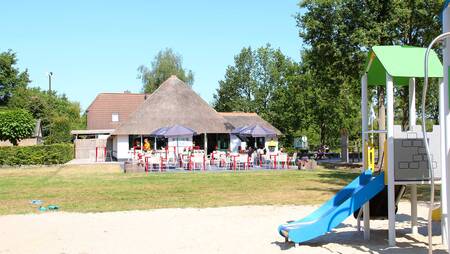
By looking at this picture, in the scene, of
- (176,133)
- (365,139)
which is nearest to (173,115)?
(176,133)

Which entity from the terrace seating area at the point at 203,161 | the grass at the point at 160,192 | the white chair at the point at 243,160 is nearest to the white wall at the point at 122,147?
the terrace seating area at the point at 203,161

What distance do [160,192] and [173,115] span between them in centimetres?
2490

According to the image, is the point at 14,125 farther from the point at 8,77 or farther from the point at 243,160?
the point at 8,77

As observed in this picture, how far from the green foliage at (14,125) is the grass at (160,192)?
18.9 m

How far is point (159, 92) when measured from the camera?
43281mm

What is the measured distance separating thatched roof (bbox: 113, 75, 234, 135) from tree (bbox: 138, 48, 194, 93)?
985 inches

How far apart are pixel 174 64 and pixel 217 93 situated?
23.2ft

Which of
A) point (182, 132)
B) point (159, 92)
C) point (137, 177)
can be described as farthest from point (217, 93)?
point (137, 177)

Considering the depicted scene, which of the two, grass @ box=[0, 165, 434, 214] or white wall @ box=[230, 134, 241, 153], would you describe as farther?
white wall @ box=[230, 134, 241, 153]

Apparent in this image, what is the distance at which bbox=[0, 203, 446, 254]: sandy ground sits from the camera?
8.06 metres

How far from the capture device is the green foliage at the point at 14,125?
38.7m

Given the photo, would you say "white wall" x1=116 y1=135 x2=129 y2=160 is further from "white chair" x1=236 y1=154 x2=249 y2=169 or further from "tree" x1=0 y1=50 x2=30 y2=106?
"tree" x1=0 y1=50 x2=30 y2=106

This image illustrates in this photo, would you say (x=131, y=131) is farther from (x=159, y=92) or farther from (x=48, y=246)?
(x=48, y=246)

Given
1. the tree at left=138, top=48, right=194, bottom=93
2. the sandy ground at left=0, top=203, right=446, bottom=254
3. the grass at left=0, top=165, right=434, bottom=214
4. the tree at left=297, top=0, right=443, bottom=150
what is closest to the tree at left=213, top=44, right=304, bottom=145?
the tree at left=138, top=48, right=194, bottom=93
